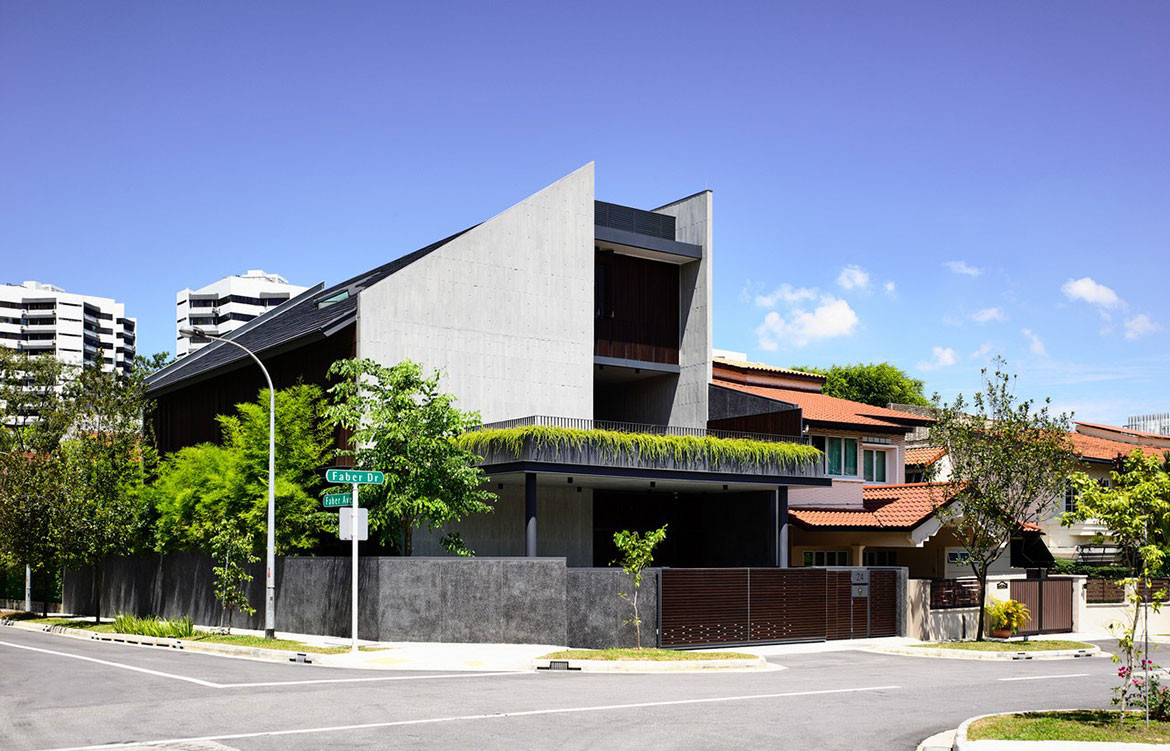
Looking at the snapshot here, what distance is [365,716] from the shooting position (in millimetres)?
15656

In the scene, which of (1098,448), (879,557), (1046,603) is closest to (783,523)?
(1046,603)

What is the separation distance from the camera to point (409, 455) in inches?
1254

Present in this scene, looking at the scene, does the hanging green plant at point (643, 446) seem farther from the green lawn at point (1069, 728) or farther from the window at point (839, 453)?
the green lawn at point (1069, 728)

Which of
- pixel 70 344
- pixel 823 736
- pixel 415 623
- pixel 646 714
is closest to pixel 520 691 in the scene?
pixel 646 714

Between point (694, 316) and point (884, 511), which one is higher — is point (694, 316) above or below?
above

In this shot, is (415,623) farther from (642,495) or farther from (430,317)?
(642,495)

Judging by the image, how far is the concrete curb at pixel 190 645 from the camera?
26.0 m

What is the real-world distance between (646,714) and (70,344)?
6761 inches

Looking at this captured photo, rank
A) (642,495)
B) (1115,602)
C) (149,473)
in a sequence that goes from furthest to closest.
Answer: (149,473), (642,495), (1115,602)

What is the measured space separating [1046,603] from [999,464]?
25.6 feet

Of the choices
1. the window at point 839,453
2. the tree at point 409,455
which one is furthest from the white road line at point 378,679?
the window at point 839,453

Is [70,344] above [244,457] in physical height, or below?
above

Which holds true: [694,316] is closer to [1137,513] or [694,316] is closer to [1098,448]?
[1098,448]

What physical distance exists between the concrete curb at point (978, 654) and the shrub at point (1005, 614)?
3214 mm
